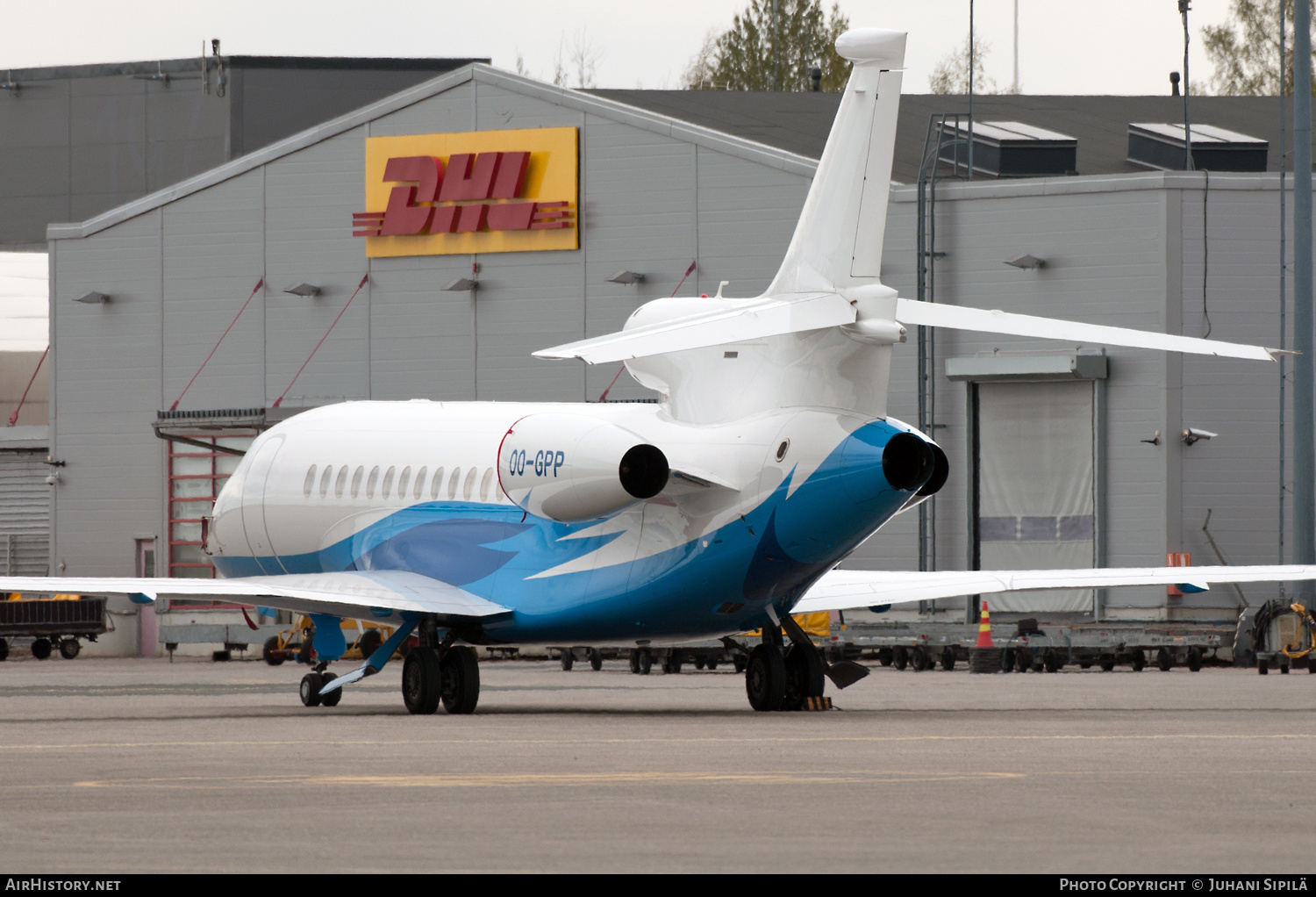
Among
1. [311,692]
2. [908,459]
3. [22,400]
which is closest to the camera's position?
[908,459]

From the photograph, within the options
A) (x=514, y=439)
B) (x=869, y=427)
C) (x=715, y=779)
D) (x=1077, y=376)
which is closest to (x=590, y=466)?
(x=514, y=439)

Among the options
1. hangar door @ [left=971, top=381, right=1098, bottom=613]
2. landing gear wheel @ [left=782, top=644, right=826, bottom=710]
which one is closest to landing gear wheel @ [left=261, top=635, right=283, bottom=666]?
hangar door @ [left=971, top=381, right=1098, bottom=613]

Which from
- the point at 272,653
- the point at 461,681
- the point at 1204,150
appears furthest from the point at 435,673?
the point at 1204,150

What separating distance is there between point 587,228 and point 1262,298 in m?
16.1

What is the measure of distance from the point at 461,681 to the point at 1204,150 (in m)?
31.6

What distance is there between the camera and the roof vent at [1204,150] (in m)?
50.8

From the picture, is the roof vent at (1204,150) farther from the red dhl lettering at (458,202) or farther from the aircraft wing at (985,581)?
the aircraft wing at (985,581)

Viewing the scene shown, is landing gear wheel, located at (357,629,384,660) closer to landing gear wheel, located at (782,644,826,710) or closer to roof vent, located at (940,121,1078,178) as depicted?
landing gear wheel, located at (782,644,826,710)

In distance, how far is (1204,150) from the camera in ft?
167

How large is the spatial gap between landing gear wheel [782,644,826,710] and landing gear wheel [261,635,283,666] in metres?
23.0

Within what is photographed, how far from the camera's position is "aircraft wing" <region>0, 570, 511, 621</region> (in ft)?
81.1

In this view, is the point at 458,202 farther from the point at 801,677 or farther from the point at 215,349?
the point at 801,677
